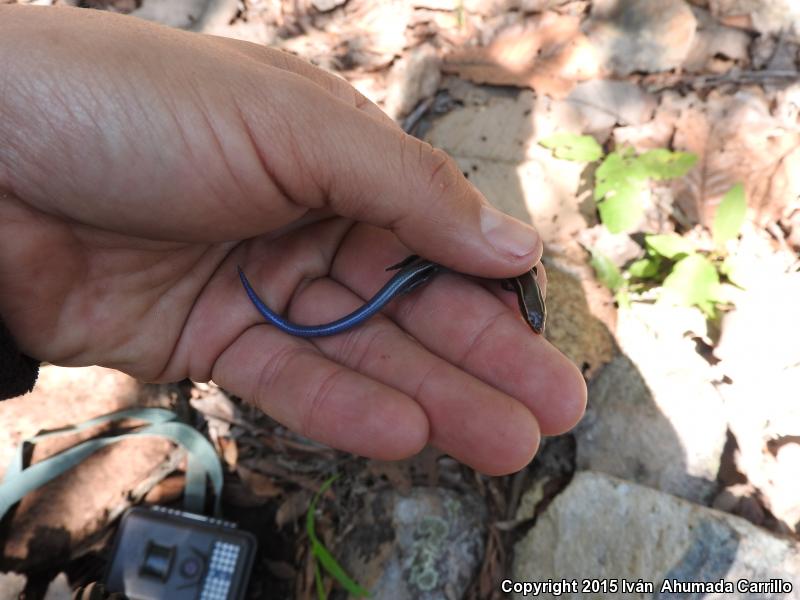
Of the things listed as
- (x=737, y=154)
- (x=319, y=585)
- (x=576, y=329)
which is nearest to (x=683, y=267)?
(x=576, y=329)

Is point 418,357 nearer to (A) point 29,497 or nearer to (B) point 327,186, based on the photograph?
(B) point 327,186

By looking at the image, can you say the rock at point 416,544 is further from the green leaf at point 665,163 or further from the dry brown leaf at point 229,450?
the green leaf at point 665,163

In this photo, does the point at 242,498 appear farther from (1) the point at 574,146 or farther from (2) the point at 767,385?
(1) the point at 574,146

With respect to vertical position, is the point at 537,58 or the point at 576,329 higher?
the point at 537,58

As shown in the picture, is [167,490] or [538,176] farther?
[538,176]

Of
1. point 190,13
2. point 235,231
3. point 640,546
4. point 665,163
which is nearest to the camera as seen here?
point 235,231

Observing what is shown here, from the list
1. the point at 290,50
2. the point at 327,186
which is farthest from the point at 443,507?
the point at 290,50
